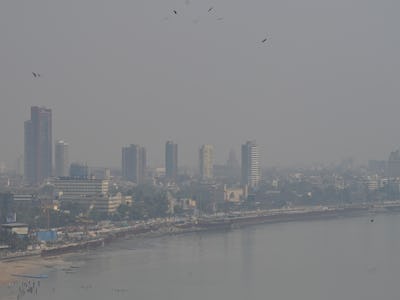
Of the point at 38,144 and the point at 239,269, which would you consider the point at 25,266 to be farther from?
the point at 38,144

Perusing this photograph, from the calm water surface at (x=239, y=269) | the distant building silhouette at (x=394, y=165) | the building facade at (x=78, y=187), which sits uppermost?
the distant building silhouette at (x=394, y=165)

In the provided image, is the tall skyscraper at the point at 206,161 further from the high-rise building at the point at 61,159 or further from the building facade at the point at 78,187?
the building facade at the point at 78,187

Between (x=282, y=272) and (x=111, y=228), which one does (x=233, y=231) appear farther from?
(x=282, y=272)

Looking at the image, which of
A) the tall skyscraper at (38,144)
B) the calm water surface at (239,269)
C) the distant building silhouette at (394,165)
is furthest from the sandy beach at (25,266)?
the distant building silhouette at (394,165)

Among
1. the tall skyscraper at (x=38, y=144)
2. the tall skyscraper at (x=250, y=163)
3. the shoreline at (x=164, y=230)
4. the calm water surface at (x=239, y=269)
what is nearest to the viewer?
the calm water surface at (x=239, y=269)

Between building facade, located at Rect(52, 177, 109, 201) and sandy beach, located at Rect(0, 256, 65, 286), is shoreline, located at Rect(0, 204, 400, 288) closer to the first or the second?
sandy beach, located at Rect(0, 256, 65, 286)

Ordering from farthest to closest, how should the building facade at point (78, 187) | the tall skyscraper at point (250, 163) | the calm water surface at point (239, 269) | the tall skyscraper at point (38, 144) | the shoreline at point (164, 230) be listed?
1. the tall skyscraper at point (250, 163)
2. the tall skyscraper at point (38, 144)
3. the building facade at point (78, 187)
4. the shoreline at point (164, 230)
5. the calm water surface at point (239, 269)

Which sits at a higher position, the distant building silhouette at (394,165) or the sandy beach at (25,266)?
the distant building silhouette at (394,165)
